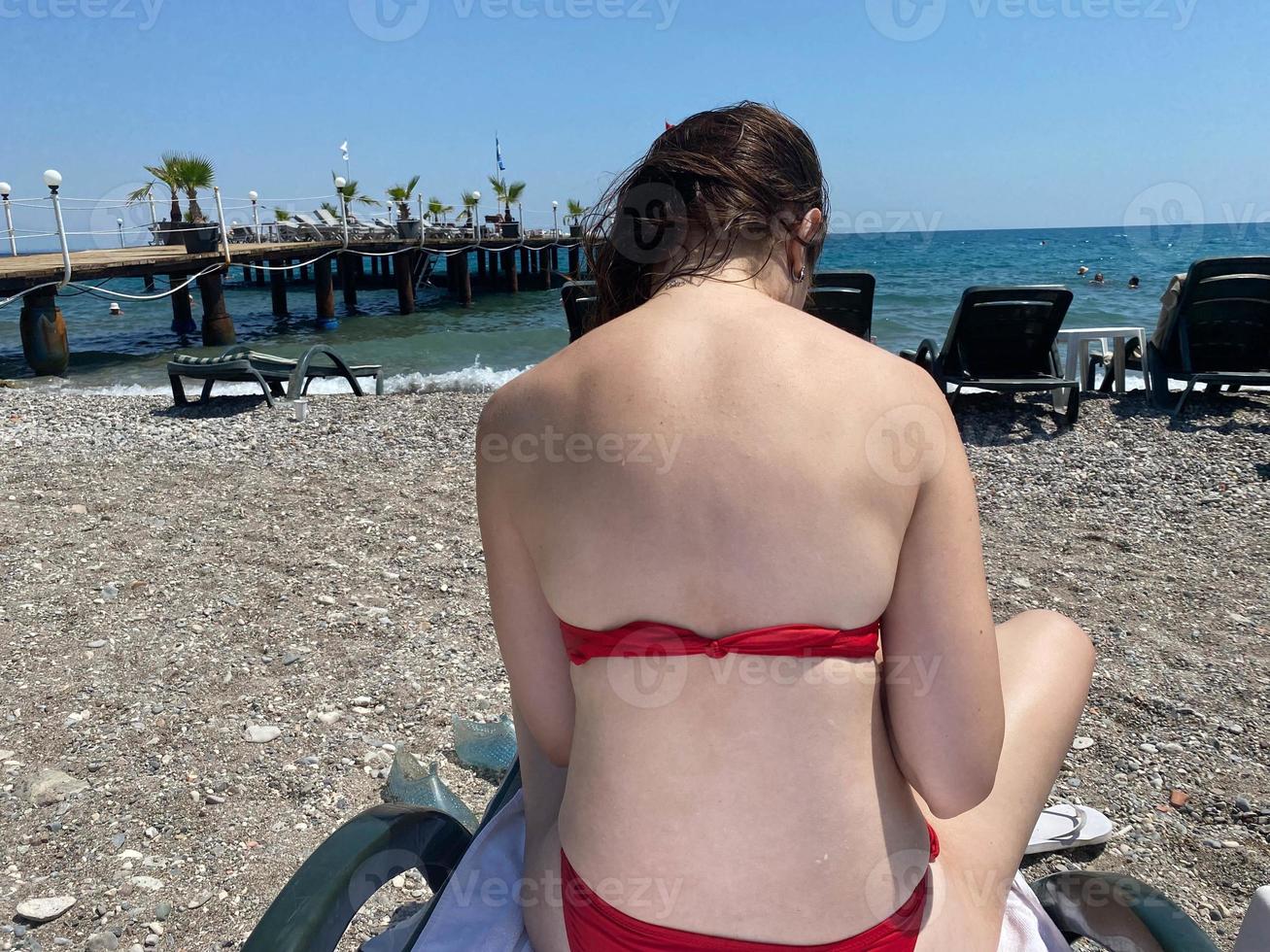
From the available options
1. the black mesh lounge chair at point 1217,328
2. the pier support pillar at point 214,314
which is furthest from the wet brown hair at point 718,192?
the pier support pillar at point 214,314

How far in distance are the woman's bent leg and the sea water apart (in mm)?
5567

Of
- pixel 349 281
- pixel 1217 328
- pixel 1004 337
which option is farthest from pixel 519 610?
pixel 349 281

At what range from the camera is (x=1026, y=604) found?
12.5ft

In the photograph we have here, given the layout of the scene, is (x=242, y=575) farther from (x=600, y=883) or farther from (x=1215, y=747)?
(x=1215, y=747)

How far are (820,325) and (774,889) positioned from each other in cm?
66

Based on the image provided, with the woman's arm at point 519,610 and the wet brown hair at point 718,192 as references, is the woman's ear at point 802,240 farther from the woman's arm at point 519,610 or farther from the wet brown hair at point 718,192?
the woman's arm at point 519,610

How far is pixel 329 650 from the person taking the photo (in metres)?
3.45

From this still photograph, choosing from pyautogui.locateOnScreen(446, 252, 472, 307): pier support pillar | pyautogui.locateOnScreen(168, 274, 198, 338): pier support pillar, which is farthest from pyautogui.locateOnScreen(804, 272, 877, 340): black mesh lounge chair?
pyautogui.locateOnScreen(446, 252, 472, 307): pier support pillar

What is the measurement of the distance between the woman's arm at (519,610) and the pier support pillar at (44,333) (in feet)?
53.8

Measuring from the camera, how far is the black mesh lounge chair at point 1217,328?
22.1 ft

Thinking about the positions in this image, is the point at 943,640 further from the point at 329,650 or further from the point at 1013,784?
the point at 329,650

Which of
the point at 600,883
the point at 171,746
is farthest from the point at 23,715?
the point at 600,883

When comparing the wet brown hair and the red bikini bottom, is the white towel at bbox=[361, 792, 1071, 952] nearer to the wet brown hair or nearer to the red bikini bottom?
the red bikini bottom

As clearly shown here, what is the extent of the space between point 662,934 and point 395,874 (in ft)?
1.64
